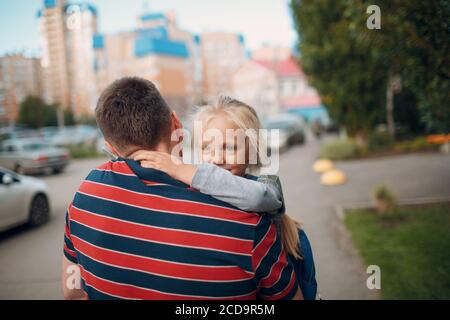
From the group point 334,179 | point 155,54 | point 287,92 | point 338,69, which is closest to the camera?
point 334,179

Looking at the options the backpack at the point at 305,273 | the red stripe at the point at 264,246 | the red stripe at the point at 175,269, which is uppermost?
the red stripe at the point at 264,246

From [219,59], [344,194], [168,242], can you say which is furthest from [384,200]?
[219,59]

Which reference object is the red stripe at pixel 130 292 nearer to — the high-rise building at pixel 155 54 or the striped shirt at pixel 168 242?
the striped shirt at pixel 168 242

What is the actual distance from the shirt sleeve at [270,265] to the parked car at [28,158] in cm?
1616

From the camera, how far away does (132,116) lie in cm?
146

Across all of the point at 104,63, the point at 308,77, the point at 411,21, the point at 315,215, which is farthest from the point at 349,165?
the point at 104,63

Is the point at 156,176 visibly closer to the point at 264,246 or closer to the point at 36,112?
the point at 264,246

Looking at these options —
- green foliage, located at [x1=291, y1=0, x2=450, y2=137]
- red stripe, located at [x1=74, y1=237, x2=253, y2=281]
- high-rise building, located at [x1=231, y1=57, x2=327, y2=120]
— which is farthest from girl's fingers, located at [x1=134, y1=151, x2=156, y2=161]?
high-rise building, located at [x1=231, y1=57, x2=327, y2=120]

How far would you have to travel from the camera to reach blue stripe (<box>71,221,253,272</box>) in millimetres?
1329

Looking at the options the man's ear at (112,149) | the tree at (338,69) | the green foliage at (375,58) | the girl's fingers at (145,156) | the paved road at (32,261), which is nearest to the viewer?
the girl's fingers at (145,156)

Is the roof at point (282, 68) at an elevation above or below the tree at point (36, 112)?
above

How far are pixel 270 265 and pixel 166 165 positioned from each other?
572 millimetres

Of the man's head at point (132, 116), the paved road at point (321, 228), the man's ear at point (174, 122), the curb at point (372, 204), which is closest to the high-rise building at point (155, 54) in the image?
the paved road at point (321, 228)

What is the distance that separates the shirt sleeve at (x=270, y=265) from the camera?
4.47 ft
